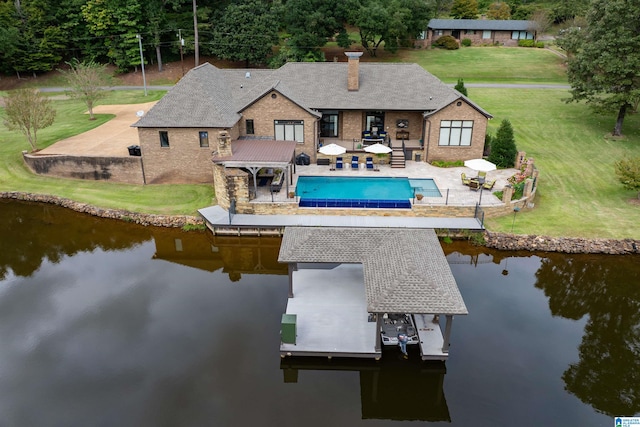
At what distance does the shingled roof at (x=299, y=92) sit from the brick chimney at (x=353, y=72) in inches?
16.8

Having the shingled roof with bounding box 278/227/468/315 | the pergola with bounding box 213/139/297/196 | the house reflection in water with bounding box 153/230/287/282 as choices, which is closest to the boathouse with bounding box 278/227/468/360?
the shingled roof with bounding box 278/227/468/315

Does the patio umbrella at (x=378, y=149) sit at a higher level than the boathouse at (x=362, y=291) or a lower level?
higher

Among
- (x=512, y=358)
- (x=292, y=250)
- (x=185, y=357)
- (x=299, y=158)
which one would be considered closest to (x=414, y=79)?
(x=299, y=158)

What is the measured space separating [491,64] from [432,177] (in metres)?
43.9

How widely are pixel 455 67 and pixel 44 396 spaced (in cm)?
6412

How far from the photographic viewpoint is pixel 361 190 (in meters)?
30.7

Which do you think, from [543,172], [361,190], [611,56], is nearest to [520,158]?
[543,172]

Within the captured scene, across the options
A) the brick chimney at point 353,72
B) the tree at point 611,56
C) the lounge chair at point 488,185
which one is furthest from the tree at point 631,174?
the brick chimney at point 353,72

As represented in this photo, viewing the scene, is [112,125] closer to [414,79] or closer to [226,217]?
[226,217]

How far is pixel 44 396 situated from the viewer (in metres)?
16.3

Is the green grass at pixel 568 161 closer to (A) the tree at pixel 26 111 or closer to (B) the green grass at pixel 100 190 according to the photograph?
(B) the green grass at pixel 100 190

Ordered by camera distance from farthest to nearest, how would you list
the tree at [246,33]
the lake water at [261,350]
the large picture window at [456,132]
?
the tree at [246,33] → the large picture window at [456,132] → the lake water at [261,350]

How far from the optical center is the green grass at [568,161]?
2759 centimetres

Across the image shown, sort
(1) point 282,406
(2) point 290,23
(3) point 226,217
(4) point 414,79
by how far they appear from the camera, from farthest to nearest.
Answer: (2) point 290,23 < (4) point 414,79 < (3) point 226,217 < (1) point 282,406
